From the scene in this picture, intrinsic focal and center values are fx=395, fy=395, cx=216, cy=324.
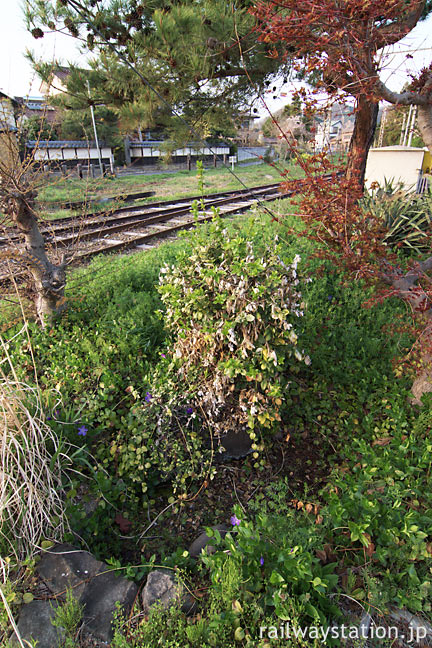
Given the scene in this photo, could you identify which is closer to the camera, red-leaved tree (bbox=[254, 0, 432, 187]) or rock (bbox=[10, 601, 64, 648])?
rock (bbox=[10, 601, 64, 648])

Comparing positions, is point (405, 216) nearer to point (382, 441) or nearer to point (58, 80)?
point (382, 441)

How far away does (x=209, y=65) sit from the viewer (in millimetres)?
4234

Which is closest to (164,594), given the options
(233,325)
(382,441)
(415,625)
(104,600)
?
(104,600)

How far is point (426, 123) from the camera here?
2.76 meters

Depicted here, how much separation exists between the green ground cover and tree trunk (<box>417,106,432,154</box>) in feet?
4.17

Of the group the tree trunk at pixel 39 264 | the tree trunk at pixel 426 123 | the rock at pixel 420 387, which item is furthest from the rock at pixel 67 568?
the tree trunk at pixel 426 123

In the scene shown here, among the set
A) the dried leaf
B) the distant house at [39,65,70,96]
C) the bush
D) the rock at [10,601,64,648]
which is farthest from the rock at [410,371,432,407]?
the distant house at [39,65,70,96]

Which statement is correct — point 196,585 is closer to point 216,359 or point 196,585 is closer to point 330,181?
point 216,359

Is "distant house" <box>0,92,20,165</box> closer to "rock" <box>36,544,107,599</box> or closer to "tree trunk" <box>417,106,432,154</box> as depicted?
"rock" <box>36,544,107,599</box>

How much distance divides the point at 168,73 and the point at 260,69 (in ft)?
3.69

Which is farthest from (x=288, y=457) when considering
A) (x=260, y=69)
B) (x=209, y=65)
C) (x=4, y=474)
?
(x=260, y=69)

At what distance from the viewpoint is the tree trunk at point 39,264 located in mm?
3564

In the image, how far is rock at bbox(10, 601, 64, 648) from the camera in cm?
167

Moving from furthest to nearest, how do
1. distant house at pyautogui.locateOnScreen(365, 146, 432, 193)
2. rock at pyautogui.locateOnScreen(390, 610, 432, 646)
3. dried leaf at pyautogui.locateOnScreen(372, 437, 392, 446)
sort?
distant house at pyautogui.locateOnScreen(365, 146, 432, 193), dried leaf at pyautogui.locateOnScreen(372, 437, 392, 446), rock at pyautogui.locateOnScreen(390, 610, 432, 646)
